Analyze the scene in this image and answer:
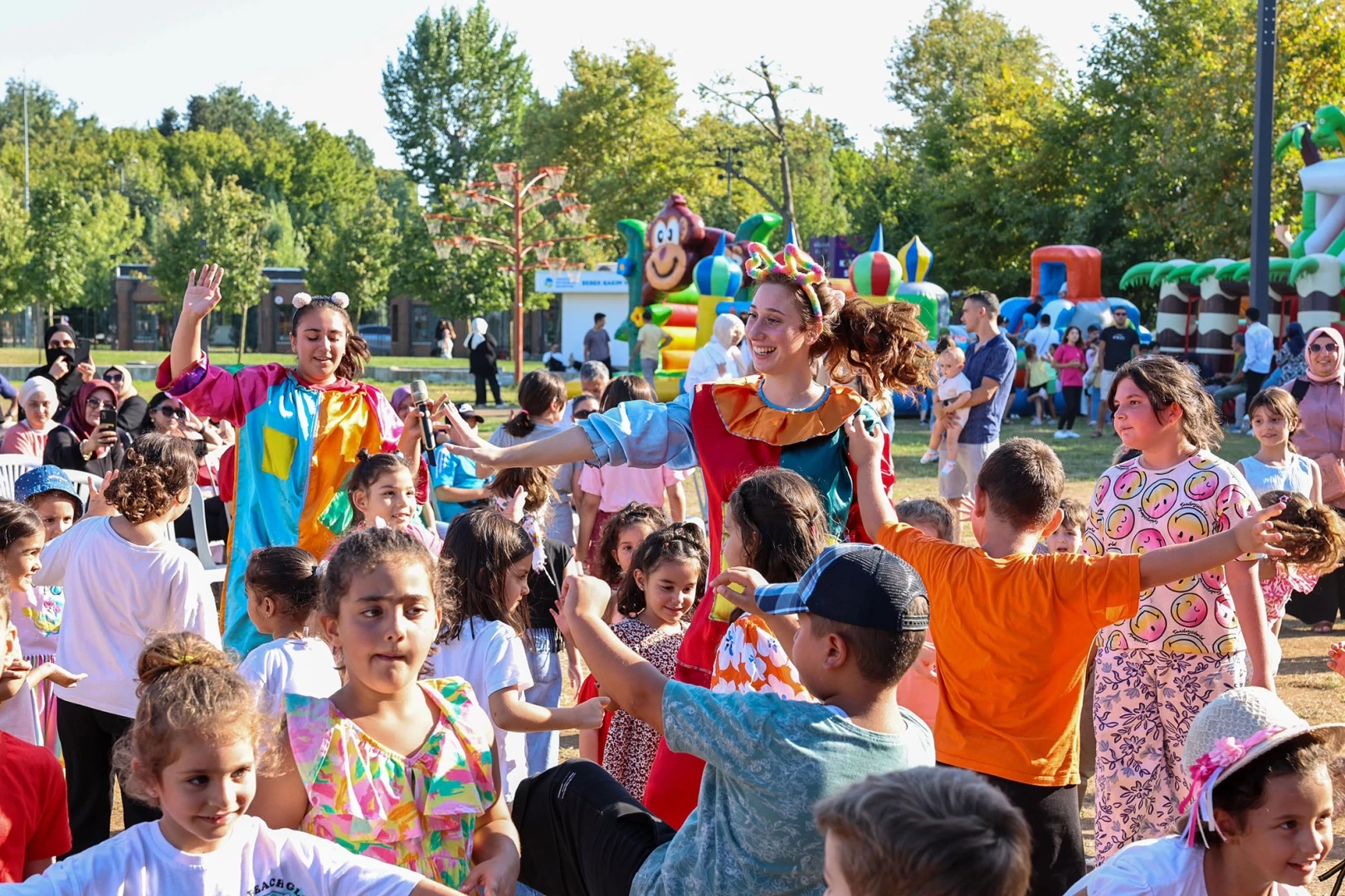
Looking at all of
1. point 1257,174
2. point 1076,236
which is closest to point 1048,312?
point 1257,174

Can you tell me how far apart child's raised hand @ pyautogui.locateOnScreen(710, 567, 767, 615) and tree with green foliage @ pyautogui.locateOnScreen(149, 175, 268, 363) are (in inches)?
1689

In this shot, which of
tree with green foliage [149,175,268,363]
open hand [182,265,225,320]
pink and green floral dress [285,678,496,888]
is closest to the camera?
pink and green floral dress [285,678,496,888]

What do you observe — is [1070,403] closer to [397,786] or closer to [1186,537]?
[1186,537]

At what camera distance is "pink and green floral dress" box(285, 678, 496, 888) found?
8.70 feet

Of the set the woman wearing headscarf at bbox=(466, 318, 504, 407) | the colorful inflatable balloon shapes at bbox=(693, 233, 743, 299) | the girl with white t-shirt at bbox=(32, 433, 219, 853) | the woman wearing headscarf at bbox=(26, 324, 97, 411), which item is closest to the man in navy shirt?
the girl with white t-shirt at bbox=(32, 433, 219, 853)

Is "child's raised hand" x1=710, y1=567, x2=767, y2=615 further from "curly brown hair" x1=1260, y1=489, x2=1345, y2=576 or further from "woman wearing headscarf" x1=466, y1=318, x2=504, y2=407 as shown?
"woman wearing headscarf" x1=466, y1=318, x2=504, y2=407

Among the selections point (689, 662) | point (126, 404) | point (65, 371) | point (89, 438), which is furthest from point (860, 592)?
point (65, 371)

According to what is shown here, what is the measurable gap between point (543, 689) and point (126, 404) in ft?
18.4

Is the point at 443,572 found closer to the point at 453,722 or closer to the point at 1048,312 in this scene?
the point at 453,722

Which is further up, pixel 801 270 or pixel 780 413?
pixel 801 270

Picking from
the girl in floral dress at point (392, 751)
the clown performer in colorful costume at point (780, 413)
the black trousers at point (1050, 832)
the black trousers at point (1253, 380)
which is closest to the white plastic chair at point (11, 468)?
the clown performer in colorful costume at point (780, 413)

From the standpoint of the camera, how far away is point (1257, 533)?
3.25 meters

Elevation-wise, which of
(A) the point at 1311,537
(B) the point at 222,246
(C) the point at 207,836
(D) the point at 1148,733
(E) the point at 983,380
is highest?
(B) the point at 222,246

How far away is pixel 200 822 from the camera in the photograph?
241 centimetres
